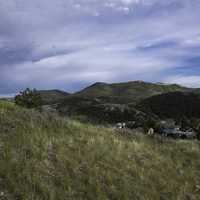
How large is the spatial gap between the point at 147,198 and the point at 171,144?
6.83 meters

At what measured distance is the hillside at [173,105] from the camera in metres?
127

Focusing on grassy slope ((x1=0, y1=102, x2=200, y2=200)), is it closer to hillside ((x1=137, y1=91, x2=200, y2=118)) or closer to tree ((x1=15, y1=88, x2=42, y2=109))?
tree ((x1=15, y1=88, x2=42, y2=109))

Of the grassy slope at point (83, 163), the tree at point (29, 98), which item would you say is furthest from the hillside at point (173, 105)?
the grassy slope at point (83, 163)

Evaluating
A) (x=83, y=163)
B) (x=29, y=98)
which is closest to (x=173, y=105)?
(x=29, y=98)

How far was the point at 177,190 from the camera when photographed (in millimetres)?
12203

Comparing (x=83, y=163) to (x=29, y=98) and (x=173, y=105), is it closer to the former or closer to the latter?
(x=29, y=98)

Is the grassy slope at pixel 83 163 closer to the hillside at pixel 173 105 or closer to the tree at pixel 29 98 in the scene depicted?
the tree at pixel 29 98

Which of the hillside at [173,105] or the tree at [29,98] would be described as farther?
the hillside at [173,105]

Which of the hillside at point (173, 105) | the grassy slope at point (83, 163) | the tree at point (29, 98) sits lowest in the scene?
the hillside at point (173, 105)

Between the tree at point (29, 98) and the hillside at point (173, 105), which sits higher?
the tree at point (29, 98)

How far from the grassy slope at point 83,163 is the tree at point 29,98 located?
5.31 m

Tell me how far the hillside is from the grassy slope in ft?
345

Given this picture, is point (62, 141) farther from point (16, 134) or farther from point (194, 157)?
point (194, 157)

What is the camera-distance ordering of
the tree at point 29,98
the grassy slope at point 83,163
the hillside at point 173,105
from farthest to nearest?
1. the hillside at point 173,105
2. the tree at point 29,98
3. the grassy slope at point 83,163
